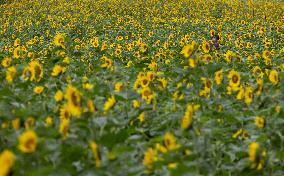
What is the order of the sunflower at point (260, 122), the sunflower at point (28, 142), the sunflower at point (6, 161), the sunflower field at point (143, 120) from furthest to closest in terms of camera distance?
the sunflower at point (260, 122) < the sunflower field at point (143, 120) < the sunflower at point (28, 142) < the sunflower at point (6, 161)

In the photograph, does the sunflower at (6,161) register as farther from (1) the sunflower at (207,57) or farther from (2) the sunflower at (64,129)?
(1) the sunflower at (207,57)

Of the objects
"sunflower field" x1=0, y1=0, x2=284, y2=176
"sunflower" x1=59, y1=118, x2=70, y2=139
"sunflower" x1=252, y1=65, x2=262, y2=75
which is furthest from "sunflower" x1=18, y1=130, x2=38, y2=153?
"sunflower" x1=252, y1=65, x2=262, y2=75

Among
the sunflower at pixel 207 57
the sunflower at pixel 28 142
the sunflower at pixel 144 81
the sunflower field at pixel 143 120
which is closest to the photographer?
the sunflower at pixel 28 142

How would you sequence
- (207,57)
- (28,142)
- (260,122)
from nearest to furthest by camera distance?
1. (28,142)
2. (260,122)
3. (207,57)

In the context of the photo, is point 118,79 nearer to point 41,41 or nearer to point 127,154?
point 127,154

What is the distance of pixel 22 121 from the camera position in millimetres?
3223

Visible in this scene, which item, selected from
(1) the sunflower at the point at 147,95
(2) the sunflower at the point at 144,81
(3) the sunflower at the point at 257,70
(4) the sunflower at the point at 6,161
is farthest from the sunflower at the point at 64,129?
(3) the sunflower at the point at 257,70

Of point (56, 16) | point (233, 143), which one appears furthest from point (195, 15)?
point (233, 143)

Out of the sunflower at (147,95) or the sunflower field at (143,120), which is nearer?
the sunflower field at (143,120)

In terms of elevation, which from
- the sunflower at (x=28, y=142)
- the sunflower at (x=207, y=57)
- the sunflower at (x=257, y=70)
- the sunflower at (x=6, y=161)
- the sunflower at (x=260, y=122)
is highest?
the sunflower at (x=207, y=57)

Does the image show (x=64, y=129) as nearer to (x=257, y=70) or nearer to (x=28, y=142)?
(x=28, y=142)

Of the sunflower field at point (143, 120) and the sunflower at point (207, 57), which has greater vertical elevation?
the sunflower at point (207, 57)

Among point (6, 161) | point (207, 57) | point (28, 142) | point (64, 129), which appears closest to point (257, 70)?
point (207, 57)

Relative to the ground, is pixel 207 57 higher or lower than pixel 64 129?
higher
